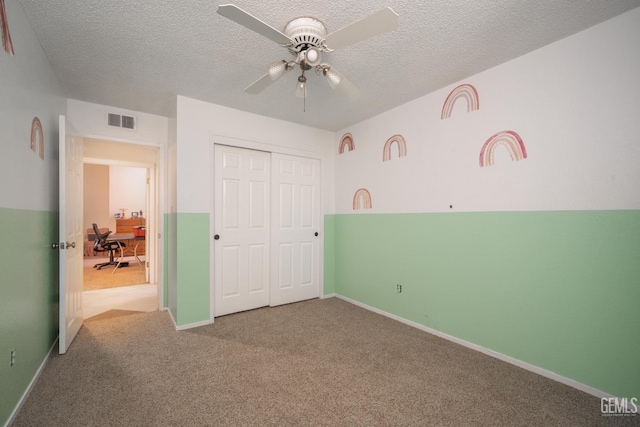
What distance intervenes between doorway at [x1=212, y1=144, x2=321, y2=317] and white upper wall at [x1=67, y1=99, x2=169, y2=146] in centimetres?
93

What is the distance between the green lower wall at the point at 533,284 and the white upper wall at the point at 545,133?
0.57ft

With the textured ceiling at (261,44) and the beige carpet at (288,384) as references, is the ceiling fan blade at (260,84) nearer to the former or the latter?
the textured ceiling at (261,44)

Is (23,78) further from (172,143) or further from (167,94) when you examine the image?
(172,143)

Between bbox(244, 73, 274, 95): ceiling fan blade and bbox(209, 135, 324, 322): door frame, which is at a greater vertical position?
bbox(244, 73, 274, 95): ceiling fan blade

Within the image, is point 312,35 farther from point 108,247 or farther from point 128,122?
point 108,247

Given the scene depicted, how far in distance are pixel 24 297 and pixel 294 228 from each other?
2.62m

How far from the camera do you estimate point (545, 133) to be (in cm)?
209

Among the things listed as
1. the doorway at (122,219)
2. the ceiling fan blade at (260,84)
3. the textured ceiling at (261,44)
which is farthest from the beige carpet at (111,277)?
the ceiling fan blade at (260,84)

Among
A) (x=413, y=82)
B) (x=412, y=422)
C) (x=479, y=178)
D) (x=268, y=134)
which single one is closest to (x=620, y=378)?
(x=412, y=422)

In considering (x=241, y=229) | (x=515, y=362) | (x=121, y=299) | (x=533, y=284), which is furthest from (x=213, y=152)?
(x=515, y=362)

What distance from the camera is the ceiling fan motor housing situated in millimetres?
1686

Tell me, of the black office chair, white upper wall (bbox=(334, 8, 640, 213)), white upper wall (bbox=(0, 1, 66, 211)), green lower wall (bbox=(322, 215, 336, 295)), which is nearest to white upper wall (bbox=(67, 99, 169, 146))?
white upper wall (bbox=(0, 1, 66, 211))

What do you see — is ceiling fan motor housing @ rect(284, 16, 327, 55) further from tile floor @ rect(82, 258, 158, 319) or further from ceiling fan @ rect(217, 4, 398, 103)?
tile floor @ rect(82, 258, 158, 319)

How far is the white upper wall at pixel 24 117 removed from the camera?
1.56m
